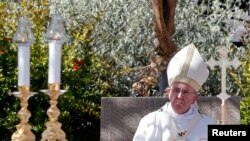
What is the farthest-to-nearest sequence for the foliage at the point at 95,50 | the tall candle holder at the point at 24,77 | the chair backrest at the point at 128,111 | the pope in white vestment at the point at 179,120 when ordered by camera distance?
the foliage at the point at 95,50 < the chair backrest at the point at 128,111 < the tall candle holder at the point at 24,77 < the pope in white vestment at the point at 179,120

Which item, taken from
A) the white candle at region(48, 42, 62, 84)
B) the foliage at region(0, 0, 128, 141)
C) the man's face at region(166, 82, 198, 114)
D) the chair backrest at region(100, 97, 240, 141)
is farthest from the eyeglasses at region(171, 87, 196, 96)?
the foliage at region(0, 0, 128, 141)

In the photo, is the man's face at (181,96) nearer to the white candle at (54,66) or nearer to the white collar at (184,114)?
the white collar at (184,114)

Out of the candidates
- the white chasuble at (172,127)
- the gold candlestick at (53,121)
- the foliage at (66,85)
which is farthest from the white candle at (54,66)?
the foliage at (66,85)

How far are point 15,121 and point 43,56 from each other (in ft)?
2.99

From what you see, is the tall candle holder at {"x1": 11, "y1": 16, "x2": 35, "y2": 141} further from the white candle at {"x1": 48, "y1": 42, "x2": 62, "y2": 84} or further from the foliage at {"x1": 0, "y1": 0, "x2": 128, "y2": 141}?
the foliage at {"x1": 0, "y1": 0, "x2": 128, "y2": 141}

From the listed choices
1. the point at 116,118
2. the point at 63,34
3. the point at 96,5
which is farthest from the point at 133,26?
the point at 63,34

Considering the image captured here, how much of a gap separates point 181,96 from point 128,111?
282 cm

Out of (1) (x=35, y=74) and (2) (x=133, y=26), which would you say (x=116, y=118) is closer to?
(1) (x=35, y=74)

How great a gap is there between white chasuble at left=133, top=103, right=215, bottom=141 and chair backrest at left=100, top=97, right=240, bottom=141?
7.59 feet

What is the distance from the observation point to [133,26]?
41.3 feet

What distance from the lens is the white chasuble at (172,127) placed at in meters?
5.77

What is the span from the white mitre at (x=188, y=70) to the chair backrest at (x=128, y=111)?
7.04 feet

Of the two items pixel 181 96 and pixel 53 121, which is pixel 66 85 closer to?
pixel 53 121

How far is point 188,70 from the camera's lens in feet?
19.3
